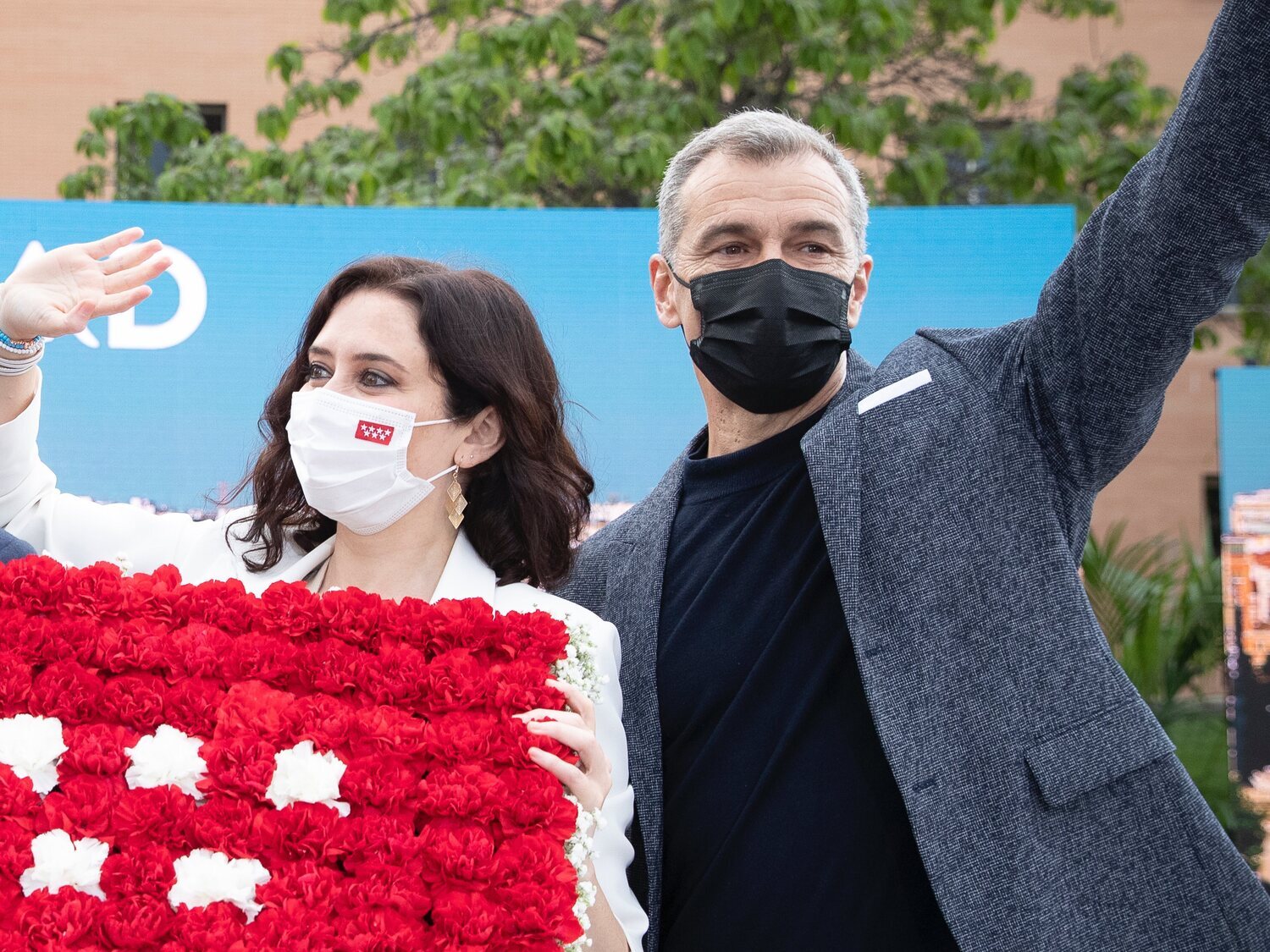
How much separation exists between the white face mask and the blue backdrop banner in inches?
80.8

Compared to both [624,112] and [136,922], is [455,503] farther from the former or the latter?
[624,112]

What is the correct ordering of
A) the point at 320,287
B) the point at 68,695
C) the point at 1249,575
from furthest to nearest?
the point at 1249,575
the point at 320,287
the point at 68,695

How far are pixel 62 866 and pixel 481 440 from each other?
3.70 feet

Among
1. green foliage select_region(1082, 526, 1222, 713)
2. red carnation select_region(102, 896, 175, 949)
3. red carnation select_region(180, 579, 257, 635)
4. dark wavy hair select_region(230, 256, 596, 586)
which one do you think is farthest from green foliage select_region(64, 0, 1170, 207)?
red carnation select_region(102, 896, 175, 949)

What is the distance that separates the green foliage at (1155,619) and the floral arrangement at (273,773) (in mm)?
6630

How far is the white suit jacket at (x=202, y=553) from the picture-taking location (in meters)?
2.35

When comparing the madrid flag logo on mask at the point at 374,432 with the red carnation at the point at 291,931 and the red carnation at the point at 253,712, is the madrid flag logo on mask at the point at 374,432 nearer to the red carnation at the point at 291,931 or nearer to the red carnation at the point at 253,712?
the red carnation at the point at 253,712

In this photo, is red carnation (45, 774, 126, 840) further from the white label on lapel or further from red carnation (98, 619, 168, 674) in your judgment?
the white label on lapel

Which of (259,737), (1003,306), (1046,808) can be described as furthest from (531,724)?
(1003,306)

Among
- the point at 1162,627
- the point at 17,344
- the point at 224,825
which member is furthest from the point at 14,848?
the point at 1162,627

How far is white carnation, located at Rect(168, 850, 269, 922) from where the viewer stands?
72.5 inches

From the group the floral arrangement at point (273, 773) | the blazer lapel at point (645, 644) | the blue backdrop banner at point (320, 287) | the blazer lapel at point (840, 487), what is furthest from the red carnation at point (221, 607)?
the blue backdrop banner at point (320, 287)

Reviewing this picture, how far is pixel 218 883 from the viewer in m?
1.84

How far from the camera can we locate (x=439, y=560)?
2.62m
